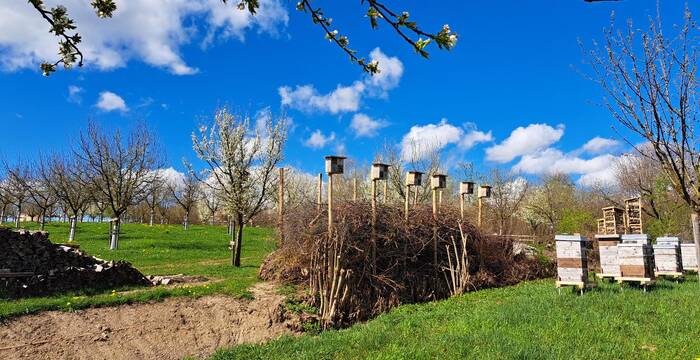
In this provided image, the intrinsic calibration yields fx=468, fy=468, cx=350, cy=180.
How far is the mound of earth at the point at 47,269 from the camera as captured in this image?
12.0 metres

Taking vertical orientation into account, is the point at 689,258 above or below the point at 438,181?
below

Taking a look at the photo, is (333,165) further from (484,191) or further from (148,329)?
(484,191)

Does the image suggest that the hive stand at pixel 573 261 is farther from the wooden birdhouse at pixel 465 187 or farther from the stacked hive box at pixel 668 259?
the wooden birdhouse at pixel 465 187

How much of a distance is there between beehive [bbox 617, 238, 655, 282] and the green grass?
55cm

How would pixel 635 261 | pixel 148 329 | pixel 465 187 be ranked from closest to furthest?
1. pixel 148 329
2. pixel 635 261
3. pixel 465 187

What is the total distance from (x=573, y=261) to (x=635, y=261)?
1.69 m

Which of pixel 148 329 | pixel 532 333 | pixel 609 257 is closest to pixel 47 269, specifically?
pixel 148 329

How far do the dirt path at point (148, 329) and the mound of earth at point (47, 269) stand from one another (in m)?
2.35

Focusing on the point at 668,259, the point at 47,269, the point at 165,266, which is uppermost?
the point at 668,259

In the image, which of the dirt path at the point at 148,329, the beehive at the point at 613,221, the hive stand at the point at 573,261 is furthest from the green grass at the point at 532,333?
the beehive at the point at 613,221

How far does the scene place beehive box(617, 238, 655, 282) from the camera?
1088cm

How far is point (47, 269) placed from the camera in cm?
1273

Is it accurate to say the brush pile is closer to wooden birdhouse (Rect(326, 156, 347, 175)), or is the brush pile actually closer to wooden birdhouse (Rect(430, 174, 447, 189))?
wooden birdhouse (Rect(430, 174, 447, 189))

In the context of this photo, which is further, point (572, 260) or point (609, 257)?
point (609, 257)
